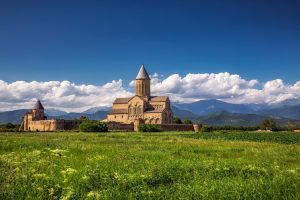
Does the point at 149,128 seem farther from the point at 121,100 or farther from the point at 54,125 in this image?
the point at 121,100

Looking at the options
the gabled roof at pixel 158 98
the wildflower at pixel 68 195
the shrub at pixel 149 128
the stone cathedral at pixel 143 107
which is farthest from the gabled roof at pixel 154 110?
the wildflower at pixel 68 195

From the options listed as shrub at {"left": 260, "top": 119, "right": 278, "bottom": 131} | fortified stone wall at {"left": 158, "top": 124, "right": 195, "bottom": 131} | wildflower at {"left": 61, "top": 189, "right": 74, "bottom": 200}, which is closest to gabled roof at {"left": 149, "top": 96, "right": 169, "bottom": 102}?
fortified stone wall at {"left": 158, "top": 124, "right": 195, "bottom": 131}

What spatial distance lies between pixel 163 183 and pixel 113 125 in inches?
3087

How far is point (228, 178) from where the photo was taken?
468 inches

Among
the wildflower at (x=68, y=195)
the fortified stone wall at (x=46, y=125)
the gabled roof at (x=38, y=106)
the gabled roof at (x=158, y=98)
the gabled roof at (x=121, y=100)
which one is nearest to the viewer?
the wildflower at (x=68, y=195)

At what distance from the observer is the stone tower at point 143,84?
116438 millimetres

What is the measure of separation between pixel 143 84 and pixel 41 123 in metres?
37.3

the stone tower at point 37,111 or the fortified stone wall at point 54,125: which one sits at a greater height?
the stone tower at point 37,111

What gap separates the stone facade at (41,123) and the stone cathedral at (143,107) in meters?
21.5


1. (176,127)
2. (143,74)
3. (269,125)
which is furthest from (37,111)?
(269,125)

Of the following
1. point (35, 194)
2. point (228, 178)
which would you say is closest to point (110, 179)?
point (35, 194)

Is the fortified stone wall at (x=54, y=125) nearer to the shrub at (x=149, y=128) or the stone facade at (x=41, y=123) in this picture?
the stone facade at (x=41, y=123)

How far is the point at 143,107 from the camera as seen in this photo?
10988 cm

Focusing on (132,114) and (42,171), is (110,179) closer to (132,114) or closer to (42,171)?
(42,171)
